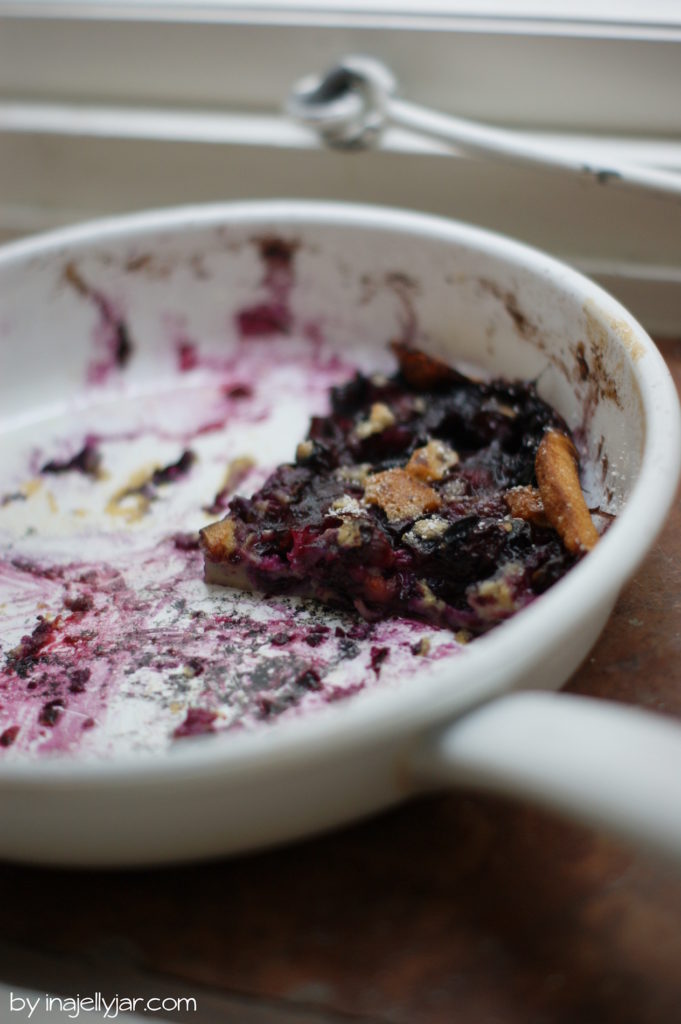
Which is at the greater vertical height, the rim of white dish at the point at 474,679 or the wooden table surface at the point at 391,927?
the rim of white dish at the point at 474,679

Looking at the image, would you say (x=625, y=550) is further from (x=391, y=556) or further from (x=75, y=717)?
(x=75, y=717)

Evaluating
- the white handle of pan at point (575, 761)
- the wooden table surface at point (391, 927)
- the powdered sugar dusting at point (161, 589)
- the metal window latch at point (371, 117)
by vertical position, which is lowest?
the wooden table surface at point (391, 927)

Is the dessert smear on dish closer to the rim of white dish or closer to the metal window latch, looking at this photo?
the rim of white dish

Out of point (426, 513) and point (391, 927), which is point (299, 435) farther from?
point (391, 927)

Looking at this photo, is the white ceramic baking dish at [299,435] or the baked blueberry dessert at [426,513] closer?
the white ceramic baking dish at [299,435]

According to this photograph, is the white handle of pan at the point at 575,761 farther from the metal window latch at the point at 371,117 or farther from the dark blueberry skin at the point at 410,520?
the metal window latch at the point at 371,117

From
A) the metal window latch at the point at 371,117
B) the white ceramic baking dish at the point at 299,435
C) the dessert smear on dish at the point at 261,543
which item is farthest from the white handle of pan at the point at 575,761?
the metal window latch at the point at 371,117

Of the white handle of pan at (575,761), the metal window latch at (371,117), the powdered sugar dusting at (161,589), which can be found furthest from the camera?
the metal window latch at (371,117)

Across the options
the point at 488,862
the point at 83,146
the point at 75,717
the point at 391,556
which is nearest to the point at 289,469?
the point at 391,556

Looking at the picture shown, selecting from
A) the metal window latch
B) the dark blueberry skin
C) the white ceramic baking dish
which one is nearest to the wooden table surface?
the white ceramic baking dish
